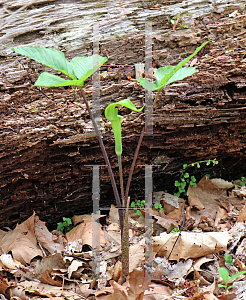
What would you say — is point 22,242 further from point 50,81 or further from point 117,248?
point 50,81

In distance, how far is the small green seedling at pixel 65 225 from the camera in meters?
2.20

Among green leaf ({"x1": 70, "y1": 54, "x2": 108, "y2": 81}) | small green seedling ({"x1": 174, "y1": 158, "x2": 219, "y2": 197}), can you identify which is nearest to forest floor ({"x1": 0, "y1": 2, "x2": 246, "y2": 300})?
small green seedling ({"x1": 174, "y1": 158, "x2": 219, "y2": 197})

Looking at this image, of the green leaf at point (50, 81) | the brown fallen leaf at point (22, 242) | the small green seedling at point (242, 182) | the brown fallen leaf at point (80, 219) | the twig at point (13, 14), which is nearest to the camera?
the green leaf at point (50, 81)

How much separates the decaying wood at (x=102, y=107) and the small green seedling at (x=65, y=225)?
7 centimetres

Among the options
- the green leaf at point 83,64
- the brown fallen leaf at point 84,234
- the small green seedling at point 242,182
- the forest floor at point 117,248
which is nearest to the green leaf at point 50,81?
the green leaf at point 83,64

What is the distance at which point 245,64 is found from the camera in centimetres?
210

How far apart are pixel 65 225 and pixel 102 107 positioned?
102 centimetres

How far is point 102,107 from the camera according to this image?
1982 mm

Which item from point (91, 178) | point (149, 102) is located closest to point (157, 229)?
point (91, 178)

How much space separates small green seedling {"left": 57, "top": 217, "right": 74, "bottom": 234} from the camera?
2.20m

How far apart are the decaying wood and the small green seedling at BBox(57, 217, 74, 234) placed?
7 cm

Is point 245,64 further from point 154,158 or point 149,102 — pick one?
point 154,158

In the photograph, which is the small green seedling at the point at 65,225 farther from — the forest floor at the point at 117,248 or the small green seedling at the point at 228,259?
the small green seedling at the point at 228,259

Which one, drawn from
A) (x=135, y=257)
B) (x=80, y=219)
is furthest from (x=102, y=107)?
(x=135, y=257)
